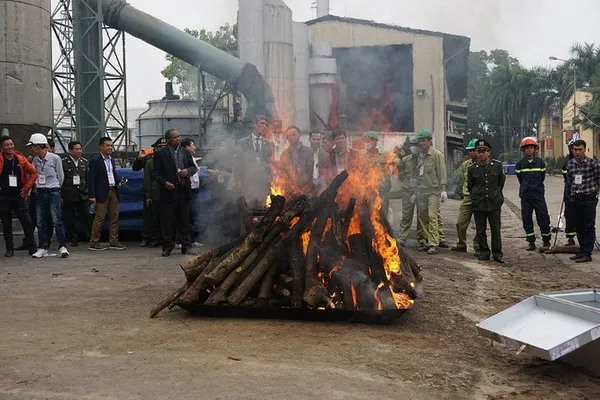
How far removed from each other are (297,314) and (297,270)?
45 centimetres

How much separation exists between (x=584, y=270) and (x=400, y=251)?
376cm

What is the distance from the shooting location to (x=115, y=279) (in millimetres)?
8305

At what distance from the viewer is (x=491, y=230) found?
33.2 ft

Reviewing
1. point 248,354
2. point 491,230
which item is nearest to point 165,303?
point 248,354

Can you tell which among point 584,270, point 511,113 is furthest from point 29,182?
point 511,113

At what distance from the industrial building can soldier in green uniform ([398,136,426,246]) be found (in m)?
3.32

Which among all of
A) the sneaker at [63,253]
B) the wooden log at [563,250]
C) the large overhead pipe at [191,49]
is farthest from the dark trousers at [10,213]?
the large overhead pipe at [191,49]

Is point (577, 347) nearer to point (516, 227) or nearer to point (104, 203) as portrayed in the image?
point (104, 203)

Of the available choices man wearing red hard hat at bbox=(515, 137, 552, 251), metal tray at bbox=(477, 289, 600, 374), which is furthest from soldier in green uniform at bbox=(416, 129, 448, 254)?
metal tray at bbox=(477, 289, 600, 374)

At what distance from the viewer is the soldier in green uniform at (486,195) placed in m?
10.2

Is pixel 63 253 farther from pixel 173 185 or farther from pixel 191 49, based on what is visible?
pixel 191 49

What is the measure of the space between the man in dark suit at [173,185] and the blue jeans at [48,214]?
1759 mm

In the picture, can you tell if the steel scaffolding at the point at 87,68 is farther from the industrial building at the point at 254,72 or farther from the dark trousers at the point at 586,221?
the dark trousers at the point at 586,221

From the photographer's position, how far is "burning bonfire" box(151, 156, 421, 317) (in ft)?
20.0
